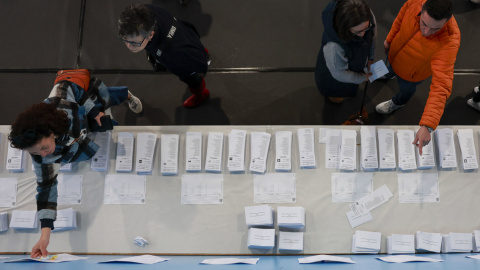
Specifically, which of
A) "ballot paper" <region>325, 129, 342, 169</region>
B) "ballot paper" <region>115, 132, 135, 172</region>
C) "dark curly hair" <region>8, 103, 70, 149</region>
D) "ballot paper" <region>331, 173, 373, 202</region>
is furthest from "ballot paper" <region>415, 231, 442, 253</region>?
"dark curly hair" <region>8, 103, 70, 149</region>

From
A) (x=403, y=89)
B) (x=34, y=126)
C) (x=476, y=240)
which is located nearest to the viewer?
(x=34, y=126)

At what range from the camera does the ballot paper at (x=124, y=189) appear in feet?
7.91

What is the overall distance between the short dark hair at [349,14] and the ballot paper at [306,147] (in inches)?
27.1

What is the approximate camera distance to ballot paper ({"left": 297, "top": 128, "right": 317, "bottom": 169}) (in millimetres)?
2406

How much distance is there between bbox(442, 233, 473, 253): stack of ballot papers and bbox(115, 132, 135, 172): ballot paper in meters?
1.99

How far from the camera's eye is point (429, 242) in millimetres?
2291

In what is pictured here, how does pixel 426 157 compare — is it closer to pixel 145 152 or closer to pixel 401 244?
pixel 401 244

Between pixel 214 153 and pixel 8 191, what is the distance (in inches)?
52.1

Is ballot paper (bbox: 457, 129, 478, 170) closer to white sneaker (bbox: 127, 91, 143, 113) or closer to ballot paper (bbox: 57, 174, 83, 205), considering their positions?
white sneaker (bbox: 127, 91, 143, 113)

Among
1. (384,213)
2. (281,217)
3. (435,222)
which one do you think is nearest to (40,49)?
(281,217)

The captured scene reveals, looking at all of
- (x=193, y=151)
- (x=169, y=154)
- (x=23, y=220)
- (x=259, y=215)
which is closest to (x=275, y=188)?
(x=259, y=215)

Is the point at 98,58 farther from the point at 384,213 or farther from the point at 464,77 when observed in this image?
the point at 464,77

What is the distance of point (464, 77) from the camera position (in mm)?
3164

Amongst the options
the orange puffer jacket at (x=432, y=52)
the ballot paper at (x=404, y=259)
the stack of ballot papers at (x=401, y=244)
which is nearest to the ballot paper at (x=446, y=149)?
the orange puffer jacket at (x=432, y=52)
